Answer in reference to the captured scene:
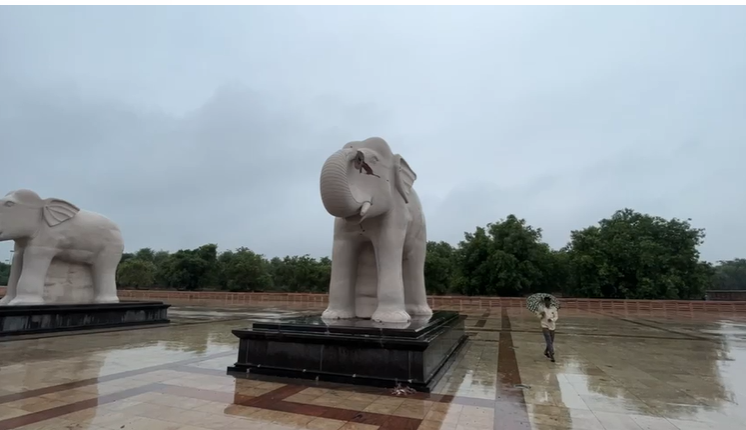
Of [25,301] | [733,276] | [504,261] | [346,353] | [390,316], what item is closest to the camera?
[346,353]

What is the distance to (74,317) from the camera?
10.3 meters

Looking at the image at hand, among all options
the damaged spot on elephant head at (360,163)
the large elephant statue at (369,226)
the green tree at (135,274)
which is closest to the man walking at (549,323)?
the large elephant statue at (369,226)

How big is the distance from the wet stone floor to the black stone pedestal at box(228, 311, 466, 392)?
0.72 ft

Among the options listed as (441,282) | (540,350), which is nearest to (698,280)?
(441,282)

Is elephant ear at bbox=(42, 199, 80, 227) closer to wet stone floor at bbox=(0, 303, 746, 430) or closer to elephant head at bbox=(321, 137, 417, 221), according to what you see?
wet stone floor at bbox=(0, 303, 746, 430)

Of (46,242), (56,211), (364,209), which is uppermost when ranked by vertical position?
(56,211)

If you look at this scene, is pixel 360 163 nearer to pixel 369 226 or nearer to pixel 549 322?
pixel 369 226

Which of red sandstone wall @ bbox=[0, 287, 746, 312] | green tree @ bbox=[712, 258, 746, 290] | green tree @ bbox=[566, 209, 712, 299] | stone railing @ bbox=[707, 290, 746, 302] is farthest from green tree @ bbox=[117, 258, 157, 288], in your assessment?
green tree @ bbox=[712, 258, 746, 290]

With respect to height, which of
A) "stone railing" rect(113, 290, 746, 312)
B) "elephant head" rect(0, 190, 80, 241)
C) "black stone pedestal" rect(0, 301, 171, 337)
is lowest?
"stone railing" rect(113, 290, 746, 312)

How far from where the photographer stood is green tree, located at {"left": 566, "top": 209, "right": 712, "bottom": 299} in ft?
85.7

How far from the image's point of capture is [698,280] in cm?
2695

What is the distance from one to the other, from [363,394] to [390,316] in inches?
69.0

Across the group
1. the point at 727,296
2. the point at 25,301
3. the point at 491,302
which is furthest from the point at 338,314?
the point at 727,296

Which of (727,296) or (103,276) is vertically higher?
(103,276)
